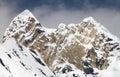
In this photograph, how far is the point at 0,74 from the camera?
186 metres

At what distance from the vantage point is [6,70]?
647 feet

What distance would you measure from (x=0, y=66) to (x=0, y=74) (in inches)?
372

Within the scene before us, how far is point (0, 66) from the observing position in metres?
195

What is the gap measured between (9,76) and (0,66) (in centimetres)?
554

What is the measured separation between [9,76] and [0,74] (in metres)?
6.79

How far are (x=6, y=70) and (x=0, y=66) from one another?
11.4 ft

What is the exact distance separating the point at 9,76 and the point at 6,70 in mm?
5862

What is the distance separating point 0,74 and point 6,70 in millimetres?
11677

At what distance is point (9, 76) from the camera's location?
192 m
